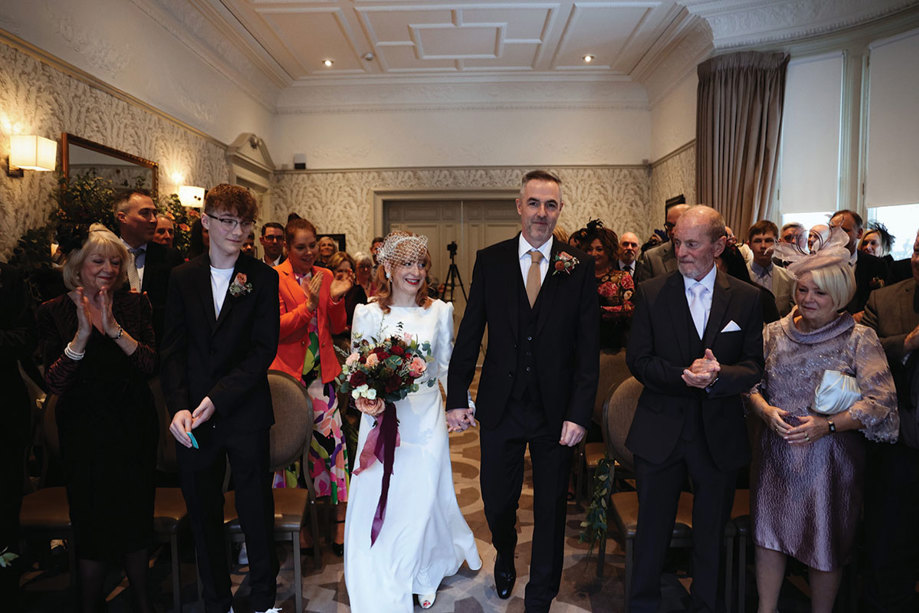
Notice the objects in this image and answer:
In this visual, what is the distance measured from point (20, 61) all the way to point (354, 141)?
5.55 meters

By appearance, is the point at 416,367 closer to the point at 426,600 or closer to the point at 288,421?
the point at 288,421

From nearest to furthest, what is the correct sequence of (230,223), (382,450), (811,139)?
(230,223) → (382,450) → (811,139)

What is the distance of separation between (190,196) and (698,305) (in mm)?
5616

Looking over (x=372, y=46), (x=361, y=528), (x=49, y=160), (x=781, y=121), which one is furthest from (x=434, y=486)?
(x=372, y=46)

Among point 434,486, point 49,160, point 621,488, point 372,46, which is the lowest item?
point 621,488

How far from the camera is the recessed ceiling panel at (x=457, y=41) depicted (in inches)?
285

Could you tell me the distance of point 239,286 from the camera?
2.34 m

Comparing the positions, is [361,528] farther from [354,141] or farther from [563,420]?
[354,141]

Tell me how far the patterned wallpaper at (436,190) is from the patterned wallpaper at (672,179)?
26 centimetres

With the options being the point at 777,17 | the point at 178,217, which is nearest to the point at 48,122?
the point at 178,217

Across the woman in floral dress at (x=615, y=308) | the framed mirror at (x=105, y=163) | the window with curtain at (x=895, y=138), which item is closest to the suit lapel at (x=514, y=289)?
the woman in floral dress at (x=615, y=308)

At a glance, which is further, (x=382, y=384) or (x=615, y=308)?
(x=615, y=308)

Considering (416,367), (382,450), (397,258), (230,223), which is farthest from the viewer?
(397,258)

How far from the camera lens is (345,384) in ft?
8.44
